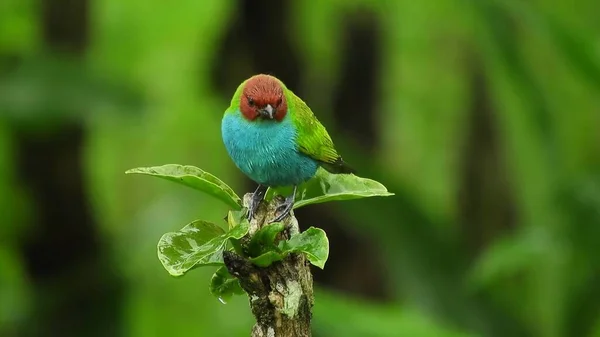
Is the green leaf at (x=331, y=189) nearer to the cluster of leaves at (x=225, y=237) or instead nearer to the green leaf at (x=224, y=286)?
the cluster of leaves at (x=225, y=237)

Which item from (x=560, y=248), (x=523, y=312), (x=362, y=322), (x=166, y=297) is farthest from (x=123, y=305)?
(x=560, y=248)

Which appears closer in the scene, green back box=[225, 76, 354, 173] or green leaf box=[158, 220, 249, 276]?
green leaf box=[158, 220, 249, 276]

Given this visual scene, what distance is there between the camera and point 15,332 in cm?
502

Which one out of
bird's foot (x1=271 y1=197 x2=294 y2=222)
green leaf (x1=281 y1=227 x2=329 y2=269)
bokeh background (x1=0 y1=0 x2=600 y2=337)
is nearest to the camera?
A: green leaf (x1=281 y1=227 x2=329 y2=269)

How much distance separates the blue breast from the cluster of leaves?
0.17 feet

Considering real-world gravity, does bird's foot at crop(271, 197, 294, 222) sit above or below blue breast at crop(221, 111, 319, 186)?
below

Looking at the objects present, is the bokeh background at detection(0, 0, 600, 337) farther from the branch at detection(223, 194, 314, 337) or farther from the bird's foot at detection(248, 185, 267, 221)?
the branch at detection(223, 194, 314, 337)

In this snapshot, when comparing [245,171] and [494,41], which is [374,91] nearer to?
[494,41]

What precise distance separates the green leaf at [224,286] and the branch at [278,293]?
93 millimetres

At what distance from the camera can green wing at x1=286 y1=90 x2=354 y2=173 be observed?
1.37 m

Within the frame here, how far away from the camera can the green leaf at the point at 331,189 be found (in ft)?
4.18

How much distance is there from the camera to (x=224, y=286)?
1.36 meters

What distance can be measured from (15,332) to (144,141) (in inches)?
120

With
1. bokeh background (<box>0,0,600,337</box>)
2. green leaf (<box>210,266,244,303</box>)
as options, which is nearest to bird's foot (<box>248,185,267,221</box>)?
green leaf (<box>210,266,244,303</box>)
